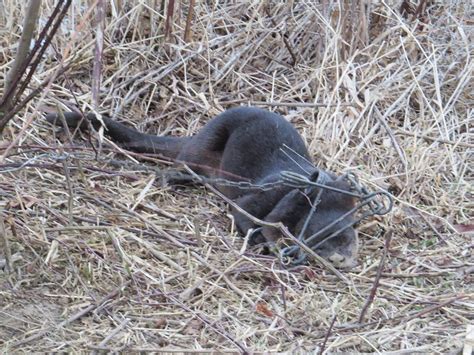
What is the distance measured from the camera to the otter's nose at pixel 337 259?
380cm

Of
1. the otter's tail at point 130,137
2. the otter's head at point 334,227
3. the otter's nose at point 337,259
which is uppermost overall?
the otter's tail at point 130,137

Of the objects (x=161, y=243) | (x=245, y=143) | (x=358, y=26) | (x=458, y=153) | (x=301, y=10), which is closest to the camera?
(x=161, y=243)

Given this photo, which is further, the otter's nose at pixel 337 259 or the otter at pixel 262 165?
the otter at pixel 262 165

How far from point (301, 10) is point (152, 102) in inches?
45.8

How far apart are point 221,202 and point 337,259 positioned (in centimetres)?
83

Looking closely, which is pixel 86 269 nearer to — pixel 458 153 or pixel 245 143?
pixel 245 143

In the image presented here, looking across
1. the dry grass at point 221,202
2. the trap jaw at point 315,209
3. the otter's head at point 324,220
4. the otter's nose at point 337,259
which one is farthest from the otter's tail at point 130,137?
the otter's nose at point 337,259

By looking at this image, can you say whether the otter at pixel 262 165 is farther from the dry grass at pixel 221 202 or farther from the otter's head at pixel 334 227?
the dry grass at pixel 221 202

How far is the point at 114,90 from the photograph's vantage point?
507 centimetres

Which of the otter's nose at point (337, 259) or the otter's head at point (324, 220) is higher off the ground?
the otter's head at point (324, 220)

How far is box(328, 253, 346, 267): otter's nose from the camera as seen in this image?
3.80 m

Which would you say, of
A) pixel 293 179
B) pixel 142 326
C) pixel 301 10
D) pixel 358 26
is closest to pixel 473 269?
pixel 293 179

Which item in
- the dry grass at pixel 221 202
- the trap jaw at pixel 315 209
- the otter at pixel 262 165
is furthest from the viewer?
the otter at pixel 262 165

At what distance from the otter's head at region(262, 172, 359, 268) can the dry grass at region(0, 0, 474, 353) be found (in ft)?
0.36
